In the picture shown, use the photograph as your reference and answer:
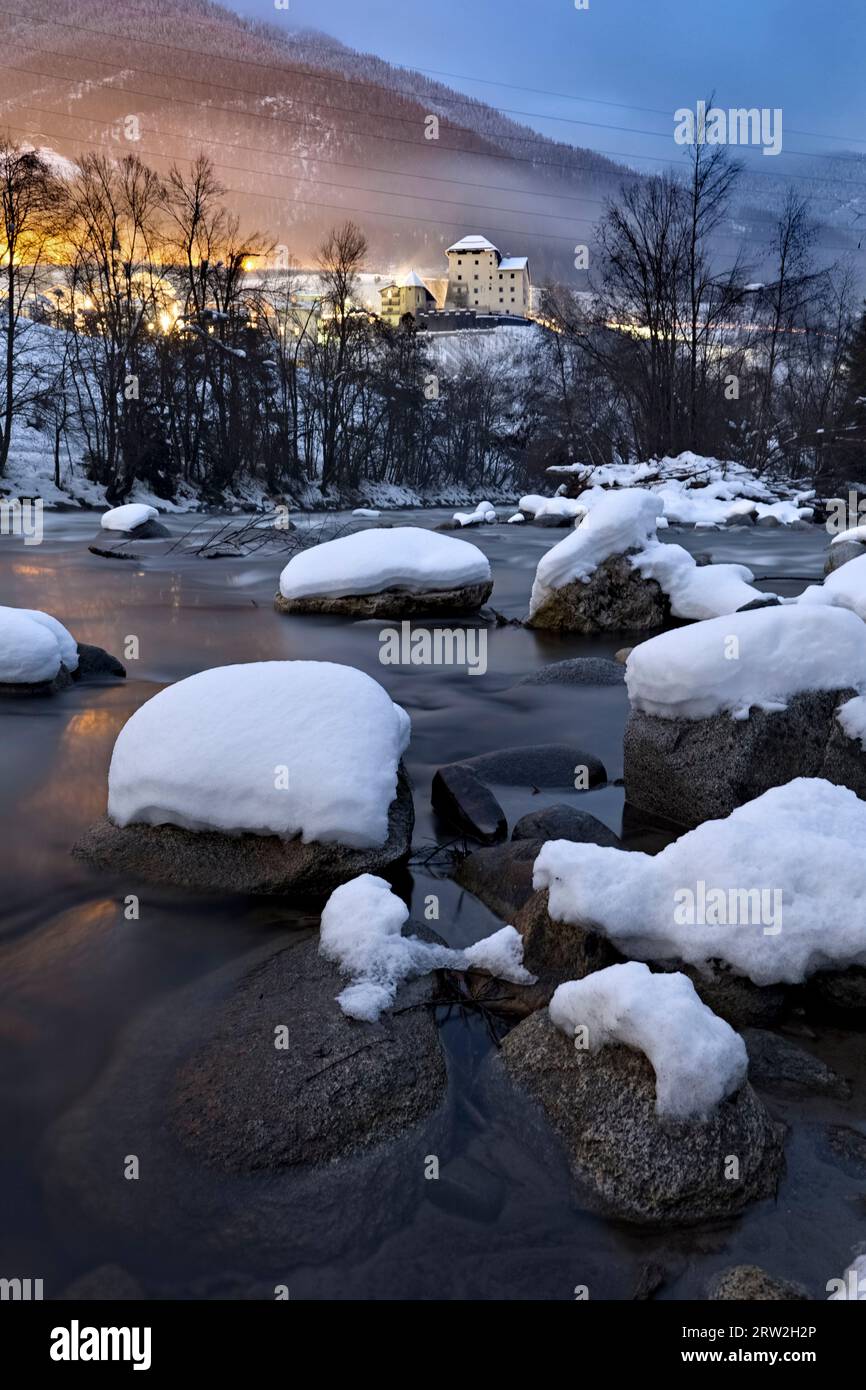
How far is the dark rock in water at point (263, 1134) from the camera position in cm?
262

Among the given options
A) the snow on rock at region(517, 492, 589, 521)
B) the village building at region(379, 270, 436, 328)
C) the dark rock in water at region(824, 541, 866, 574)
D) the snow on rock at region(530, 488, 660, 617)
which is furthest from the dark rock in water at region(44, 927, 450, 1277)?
the village building at region(379, 270, 436, 328)

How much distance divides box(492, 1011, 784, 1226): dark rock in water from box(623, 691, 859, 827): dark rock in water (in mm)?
2327

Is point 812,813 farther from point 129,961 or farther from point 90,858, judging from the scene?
point 90,858

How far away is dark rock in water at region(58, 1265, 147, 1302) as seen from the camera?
245 centimetres

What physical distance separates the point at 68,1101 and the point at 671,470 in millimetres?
28594

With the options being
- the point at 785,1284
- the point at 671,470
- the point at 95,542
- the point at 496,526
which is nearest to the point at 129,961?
the point at 785,1284

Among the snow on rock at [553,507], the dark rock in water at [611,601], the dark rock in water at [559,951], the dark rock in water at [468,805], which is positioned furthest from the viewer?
the snow on rock at [553,507]

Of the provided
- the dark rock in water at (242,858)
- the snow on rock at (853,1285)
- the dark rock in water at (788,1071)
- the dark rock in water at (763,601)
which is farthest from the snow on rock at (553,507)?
the snow on rock at (853,1285)

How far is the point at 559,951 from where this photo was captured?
3566 millimetres

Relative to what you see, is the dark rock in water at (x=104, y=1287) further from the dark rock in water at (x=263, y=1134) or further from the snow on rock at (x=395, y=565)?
the snow on rock at (x=395, y=565)

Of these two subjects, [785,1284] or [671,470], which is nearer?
[785,1284]

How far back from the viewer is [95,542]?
2078 centimetres
